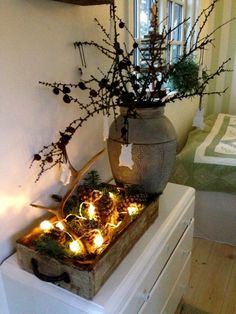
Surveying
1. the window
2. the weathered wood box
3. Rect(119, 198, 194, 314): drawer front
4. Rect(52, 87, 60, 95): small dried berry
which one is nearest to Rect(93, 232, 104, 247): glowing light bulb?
the weathered wood box

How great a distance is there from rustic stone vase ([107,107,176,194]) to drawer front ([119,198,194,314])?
0.55 feet

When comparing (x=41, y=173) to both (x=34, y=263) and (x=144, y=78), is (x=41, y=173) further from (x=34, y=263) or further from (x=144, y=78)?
(x=144, y=78)

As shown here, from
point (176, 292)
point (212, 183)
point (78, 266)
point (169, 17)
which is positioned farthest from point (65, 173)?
point (169, 17)

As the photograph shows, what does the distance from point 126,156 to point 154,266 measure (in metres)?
0.36

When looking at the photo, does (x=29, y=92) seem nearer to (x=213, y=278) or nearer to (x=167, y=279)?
(x=167, y=279)

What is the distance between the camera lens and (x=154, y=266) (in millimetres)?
854

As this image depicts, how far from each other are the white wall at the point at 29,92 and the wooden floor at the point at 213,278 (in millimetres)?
1064

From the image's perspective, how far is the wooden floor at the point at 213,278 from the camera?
4.82 ft

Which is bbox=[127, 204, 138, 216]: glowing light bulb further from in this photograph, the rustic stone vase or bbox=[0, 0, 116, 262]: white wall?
bbox=[0, 0, 116, 262]: white wall

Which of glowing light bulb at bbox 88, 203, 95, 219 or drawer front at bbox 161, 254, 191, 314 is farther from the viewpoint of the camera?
drawer front at bbox 161, 254, 191, 314

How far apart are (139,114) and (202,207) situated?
121 cm

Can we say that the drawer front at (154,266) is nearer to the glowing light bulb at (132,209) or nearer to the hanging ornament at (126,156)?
the glowing light bulb at (132,209)

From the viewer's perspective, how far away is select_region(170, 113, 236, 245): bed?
1803 millimetres

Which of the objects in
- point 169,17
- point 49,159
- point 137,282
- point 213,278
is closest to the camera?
point 137,282
